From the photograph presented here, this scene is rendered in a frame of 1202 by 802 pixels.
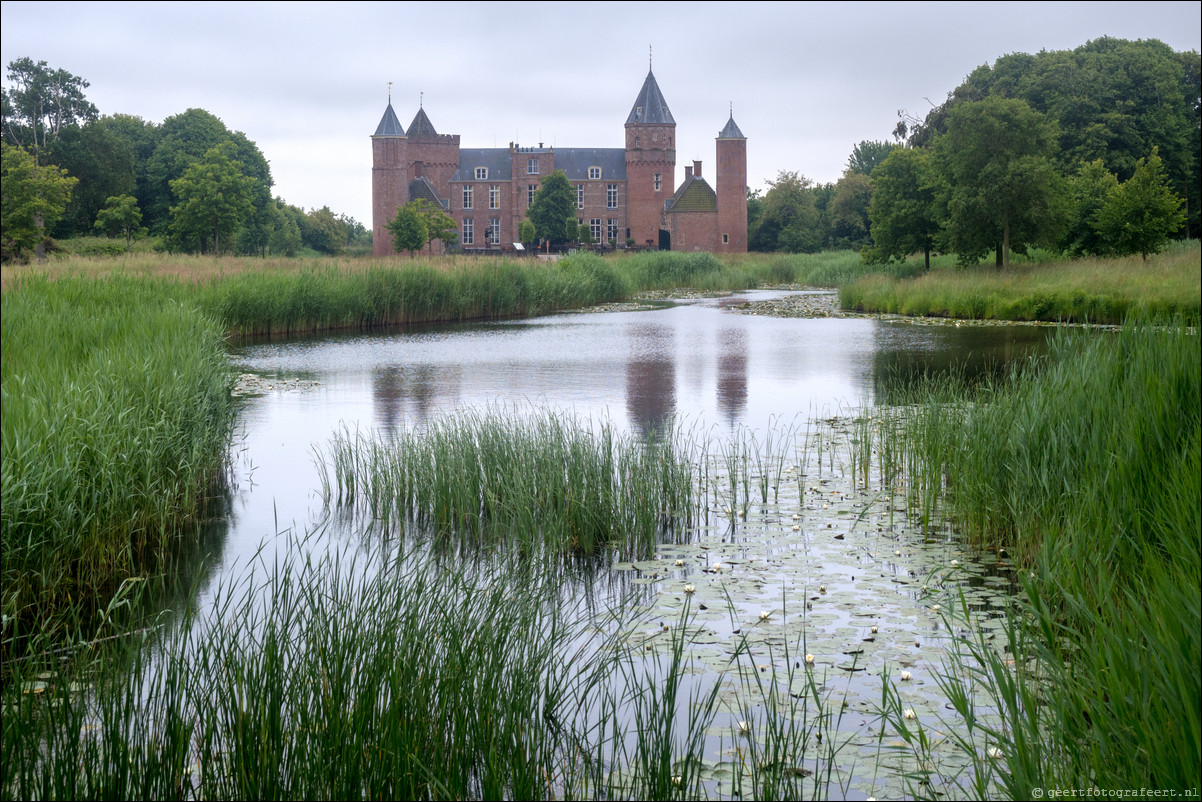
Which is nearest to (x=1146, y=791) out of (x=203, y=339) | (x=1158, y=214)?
(x=203, y=339)

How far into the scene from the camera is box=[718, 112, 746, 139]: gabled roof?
66125mm

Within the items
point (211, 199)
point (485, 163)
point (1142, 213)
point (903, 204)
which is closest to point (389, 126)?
point (485, 163)

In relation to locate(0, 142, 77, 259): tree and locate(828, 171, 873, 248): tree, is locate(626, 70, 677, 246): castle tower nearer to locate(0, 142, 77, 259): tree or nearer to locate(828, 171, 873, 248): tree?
locate(828, 171, 873, 248): tree

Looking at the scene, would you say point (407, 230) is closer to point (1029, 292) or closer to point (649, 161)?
point (649, 161)

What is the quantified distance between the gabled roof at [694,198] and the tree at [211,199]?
1148 inches

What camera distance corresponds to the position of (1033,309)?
74.4 ft

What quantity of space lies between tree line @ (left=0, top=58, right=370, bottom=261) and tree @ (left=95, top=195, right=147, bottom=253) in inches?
2.5

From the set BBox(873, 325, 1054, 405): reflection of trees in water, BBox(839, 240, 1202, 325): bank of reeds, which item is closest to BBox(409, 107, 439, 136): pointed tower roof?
BBox(839, 240, 1202, 325): bank of reeds

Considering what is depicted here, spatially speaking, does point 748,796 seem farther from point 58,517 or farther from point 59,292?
point 59,292

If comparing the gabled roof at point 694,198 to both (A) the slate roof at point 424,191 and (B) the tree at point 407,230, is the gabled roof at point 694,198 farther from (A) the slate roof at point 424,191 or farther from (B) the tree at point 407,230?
(B) the tree at point 407,230

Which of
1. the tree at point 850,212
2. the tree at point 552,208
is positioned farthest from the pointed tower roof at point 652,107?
the tree at point 850,212

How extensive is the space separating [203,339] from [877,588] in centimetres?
710

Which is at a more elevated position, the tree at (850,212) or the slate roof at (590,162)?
the slate roof at (590,162)

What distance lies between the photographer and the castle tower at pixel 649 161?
6819cm
